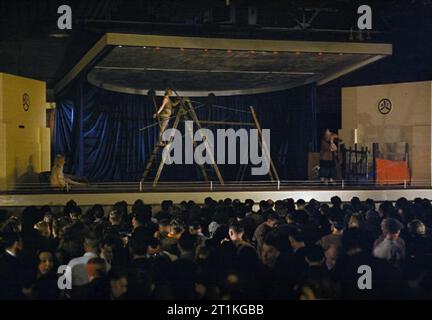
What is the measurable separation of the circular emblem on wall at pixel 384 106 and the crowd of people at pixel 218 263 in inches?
396

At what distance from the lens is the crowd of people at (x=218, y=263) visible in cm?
529

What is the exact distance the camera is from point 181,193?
46.9 feet

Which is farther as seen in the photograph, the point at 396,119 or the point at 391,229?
the point at 396,119

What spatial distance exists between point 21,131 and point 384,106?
8642 mm

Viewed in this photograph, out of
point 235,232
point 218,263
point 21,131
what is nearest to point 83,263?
point 218,263

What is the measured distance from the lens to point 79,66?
1628cm

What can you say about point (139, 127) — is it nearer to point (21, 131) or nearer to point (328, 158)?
point (21, 131)

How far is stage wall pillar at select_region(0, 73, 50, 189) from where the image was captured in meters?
15.2

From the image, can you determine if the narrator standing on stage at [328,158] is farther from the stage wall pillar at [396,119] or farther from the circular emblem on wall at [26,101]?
the circular emblem on wall at [26,101]

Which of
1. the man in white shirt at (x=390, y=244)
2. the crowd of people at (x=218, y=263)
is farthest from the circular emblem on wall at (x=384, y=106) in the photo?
the man in white shirt at (x=390, y=244)

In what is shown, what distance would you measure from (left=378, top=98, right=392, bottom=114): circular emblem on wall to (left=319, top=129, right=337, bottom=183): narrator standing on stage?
1.46 metres

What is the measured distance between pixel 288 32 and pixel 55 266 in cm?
983

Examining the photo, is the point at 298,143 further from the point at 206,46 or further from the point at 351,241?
the point at 351,241
